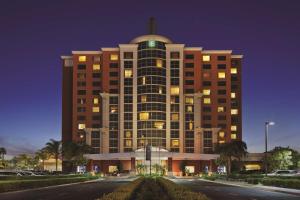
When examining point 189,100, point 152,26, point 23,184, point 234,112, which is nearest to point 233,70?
point 234,112

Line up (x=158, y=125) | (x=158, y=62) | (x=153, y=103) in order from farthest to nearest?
(x=158, y=62) → (x=153, y=103) → (x=158, y=125)

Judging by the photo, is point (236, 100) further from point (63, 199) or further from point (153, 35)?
point (63, 199)

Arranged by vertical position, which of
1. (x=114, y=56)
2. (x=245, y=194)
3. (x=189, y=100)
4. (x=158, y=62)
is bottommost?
(x=245, y=194)

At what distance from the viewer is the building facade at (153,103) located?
146875 millimetres

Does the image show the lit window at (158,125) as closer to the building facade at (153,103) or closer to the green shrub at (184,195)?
the building facade at (153,103)

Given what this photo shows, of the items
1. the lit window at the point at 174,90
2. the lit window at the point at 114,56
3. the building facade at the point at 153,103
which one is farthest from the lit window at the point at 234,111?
the lit window at the point at 114,56

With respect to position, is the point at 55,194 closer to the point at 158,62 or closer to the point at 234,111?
the point at 158,62

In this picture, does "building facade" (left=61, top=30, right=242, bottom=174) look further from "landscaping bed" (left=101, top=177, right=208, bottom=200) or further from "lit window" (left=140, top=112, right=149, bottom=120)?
"landscaping bed" (left=101, top=177, right=208, bottom=200)

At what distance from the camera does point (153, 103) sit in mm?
148125

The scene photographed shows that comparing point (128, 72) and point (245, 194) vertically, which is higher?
point (128, 72)

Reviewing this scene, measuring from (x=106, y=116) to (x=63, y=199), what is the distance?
4623 inches

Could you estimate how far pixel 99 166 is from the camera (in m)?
141

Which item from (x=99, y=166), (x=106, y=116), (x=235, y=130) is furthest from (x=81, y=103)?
(x=235, y=130)

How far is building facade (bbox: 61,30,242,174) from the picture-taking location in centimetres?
14688
